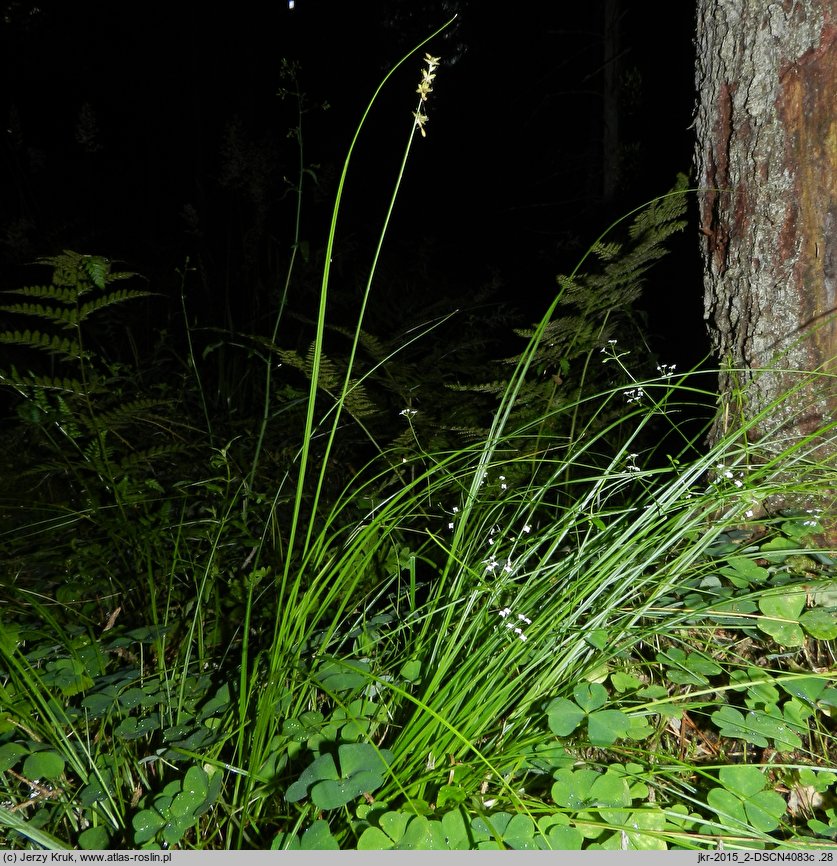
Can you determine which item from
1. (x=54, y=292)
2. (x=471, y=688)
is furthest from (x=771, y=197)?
(x=54, y=292)

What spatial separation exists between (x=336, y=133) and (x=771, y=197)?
5003 millimetres

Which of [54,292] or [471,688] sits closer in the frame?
[471,688]

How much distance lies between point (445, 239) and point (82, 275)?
4.06 m

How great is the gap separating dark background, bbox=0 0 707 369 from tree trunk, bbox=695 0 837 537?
6.89 ft

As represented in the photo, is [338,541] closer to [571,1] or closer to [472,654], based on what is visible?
[472,654]

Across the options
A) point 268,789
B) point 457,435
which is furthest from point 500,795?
point 457,435

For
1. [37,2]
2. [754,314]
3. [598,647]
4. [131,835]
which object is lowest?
[131,835]

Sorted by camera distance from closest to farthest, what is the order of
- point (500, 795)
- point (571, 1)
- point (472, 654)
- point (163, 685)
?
point (500, 795), point (472, 654), point (163, 685), point (571, 1)

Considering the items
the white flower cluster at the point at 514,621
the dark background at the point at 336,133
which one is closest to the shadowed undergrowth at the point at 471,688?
the white flower cluster at the point at 514,621

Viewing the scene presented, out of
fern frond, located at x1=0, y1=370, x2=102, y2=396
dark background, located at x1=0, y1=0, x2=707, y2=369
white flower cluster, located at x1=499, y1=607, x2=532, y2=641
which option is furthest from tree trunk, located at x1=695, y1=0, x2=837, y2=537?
dark background, located at x1=0, y1=0, x2=707, y2=369

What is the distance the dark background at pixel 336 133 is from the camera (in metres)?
4.23

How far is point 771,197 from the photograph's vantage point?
166 centimetres

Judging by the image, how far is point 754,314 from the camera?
172cm

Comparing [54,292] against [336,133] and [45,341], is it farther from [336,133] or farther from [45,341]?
[336,133]
